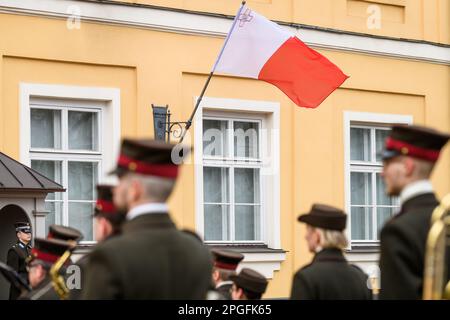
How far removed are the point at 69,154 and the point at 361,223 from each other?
464 cm

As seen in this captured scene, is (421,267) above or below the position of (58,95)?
below

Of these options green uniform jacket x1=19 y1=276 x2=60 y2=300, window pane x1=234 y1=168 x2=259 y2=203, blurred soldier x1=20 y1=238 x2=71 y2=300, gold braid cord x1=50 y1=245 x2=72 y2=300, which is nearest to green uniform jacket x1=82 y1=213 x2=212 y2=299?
gold braid cord x1=50 y1=245 x2=72 y2=300

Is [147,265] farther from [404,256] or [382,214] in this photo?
[382,214]

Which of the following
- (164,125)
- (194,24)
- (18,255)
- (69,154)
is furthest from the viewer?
(194,24)

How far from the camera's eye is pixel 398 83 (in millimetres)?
16672

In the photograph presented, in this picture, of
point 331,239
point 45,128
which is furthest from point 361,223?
point 331,239

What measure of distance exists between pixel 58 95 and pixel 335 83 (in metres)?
3.13

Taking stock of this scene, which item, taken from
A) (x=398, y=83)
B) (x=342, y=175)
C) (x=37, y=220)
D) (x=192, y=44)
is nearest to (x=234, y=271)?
(x=37, y=220)

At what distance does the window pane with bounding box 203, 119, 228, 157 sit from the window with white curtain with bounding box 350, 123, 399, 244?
7.19ft

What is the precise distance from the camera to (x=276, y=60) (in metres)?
13.4

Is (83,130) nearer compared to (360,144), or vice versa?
(83,130)

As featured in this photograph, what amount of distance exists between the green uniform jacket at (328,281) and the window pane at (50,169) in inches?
286
